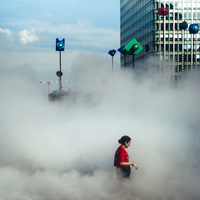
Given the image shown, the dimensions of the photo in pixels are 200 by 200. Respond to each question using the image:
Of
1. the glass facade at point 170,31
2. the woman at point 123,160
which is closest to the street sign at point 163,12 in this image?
the woman at point 123,160

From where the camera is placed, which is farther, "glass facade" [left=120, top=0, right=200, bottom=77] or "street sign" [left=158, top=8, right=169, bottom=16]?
"glass facade" [left=120, top=0, right=200, bottom=77]

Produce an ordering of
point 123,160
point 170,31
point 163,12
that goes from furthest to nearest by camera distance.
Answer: point 170,31 → point 163,12 → point 123,160

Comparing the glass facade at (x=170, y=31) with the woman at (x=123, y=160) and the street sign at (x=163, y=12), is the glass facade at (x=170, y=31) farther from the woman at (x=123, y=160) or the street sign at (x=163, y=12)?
the woman at (x=123, y=160)

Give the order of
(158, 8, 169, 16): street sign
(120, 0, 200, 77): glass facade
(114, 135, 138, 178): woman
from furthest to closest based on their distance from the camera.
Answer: (120, 0, 200, 77): glass facade → (158, 8, 169, 16): street sign → (114, 135, 138, 178): woman

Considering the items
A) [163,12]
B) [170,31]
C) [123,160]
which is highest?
[170,31]

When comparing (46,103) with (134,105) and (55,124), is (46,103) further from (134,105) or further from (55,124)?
(134,105)

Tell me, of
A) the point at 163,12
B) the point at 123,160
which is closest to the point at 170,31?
the point at 163,12

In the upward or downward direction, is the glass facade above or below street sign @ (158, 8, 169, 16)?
above

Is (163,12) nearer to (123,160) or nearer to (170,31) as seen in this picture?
(123,160)

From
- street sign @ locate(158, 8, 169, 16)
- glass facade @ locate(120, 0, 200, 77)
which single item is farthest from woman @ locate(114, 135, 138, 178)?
glass facade @ locate(120, 0, 200, 77)

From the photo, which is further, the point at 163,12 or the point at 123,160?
the point at 163,12

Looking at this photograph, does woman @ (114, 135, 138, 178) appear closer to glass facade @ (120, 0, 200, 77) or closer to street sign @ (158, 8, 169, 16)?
street sign @ (158, 8, 169, 16)

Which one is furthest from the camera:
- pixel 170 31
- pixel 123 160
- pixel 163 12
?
pixel 170 31

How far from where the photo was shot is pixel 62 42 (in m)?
18.9
